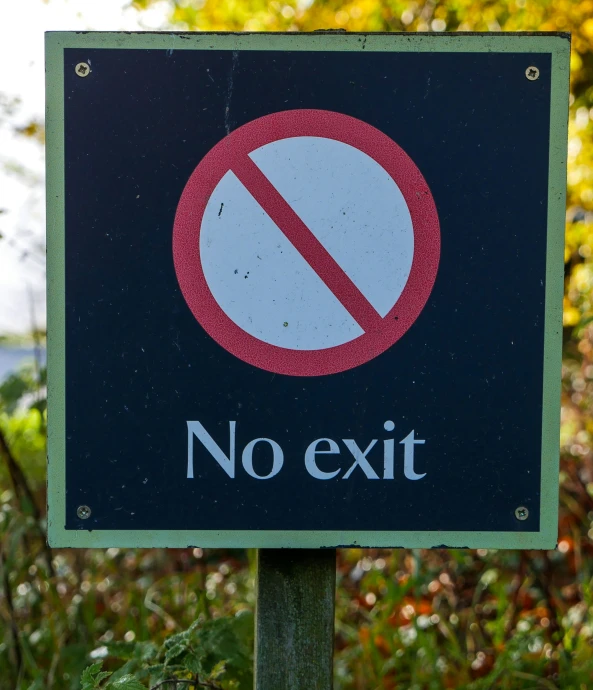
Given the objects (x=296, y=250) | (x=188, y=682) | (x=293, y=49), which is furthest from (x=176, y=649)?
(x=293, y=49)

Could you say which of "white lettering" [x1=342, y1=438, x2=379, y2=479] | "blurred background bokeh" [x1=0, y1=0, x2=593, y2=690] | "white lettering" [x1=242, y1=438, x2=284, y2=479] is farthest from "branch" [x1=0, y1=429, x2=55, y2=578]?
"white lettering" [x1=342, y1=438, x2=379, y2=479]

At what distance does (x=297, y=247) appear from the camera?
1340 millimetres

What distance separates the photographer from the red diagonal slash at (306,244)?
1340 mm

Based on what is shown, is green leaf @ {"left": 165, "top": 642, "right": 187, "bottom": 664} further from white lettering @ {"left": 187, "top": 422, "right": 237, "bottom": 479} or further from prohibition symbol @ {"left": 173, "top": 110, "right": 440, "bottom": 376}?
prohibition symbol @ {"left": 173, "top": 110, "right": 440, "bottom": 376}

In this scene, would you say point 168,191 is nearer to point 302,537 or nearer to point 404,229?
point 404,229

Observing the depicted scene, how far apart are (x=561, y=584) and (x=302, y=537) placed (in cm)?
232

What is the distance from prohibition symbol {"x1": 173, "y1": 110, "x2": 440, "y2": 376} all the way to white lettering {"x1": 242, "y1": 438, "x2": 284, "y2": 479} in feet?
0.40

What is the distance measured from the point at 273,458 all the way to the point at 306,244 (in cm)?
36

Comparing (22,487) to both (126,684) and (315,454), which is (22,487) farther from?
(315,454)

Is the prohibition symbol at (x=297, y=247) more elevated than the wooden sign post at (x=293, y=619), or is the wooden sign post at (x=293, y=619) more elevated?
the prohibition symbol at (x=297, y=247)

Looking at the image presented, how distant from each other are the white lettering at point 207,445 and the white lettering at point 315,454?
5.0 inches

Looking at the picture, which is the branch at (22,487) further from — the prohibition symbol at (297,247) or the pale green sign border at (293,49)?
the prohibition symbol at (297,247)

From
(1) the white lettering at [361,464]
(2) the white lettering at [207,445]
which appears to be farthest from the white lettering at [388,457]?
(2) the white lettering at [207,445]

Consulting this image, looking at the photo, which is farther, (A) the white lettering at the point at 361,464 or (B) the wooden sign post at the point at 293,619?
(B) the wooden sign post at the point at 293,619
